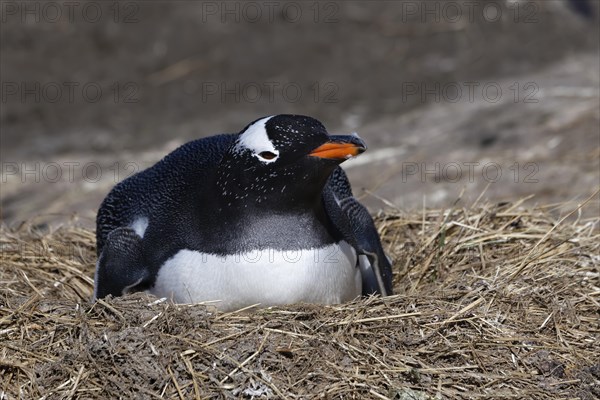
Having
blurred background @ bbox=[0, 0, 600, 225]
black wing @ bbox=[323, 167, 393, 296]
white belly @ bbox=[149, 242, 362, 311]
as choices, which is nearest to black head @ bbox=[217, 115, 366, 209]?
white belly @ bbox=[149, 242, 362, 311]

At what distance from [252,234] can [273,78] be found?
8.46 m

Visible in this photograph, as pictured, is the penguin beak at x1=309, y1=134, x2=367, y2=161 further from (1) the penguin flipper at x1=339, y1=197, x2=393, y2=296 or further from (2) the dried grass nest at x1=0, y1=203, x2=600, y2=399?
(1) the penguin flipper at x1=339, y1=197, x2=393, y2=296

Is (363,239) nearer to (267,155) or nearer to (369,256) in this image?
(369,256)

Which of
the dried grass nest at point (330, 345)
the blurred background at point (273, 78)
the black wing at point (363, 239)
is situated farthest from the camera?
the blurred background at point (273, 78)

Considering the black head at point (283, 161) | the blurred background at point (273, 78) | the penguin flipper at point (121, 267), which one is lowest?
the blurred background at point (273, 78)

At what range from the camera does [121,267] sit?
568cm

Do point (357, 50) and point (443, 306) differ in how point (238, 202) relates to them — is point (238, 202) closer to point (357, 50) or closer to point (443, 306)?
point (443, 306)

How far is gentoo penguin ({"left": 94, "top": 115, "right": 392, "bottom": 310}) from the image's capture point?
517cm

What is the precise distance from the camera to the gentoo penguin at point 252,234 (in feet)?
17.0

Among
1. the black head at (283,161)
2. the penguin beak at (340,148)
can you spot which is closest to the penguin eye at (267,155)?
the black head at (283,161)

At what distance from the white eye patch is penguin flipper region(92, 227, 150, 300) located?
94 centimetres

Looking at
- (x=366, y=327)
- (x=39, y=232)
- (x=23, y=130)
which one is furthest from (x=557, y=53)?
(x=366, y=327)

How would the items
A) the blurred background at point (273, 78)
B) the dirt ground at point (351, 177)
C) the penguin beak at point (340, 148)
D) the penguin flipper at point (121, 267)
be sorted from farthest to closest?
the blurred background at point (273, 78) → the penguin flipper at point (121, 267) → the penguin beak at point (340, 148) → the dirt ground at point (351, 177)

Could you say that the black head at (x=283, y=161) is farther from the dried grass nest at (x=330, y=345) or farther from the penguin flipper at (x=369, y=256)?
the penguin flipper at (x=369, y=256)
